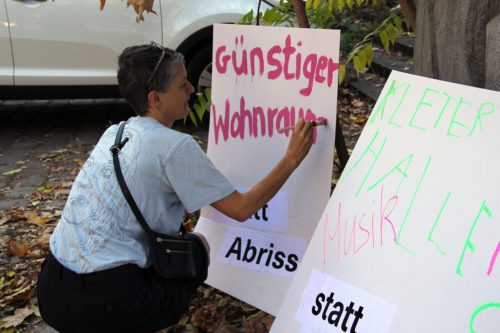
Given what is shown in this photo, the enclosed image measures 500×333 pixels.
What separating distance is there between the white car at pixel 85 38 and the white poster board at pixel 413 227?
350 centimetres

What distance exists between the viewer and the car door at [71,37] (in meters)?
4.76

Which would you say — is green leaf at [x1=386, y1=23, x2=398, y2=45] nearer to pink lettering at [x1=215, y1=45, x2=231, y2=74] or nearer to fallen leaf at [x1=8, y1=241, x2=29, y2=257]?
pink lettering at [x1=215, y1=45, x2=231, y2=74]

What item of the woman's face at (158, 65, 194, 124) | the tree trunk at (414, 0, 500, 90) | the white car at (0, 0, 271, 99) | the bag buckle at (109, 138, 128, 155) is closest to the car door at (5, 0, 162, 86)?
the white car at (0, 0, 271, 99)

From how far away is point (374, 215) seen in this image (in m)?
1.60

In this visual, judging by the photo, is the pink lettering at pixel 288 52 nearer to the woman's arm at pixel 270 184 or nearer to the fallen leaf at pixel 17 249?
the woman's arm at pixel 270 184

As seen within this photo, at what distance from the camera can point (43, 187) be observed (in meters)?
4.30

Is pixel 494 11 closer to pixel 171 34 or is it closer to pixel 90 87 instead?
pixel 171 34

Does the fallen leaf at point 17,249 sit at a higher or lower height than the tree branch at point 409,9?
lower

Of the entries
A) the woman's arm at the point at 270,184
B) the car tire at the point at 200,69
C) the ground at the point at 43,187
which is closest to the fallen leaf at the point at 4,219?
the ground at the point at 43,187

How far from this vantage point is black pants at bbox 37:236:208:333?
1928 millimetres

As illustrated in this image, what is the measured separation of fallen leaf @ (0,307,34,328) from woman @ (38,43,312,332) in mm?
789

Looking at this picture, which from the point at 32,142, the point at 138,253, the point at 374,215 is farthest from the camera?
the point at 32,142

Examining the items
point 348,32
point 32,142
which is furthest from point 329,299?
point 348,32

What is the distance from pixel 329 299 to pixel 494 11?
0.92 m
